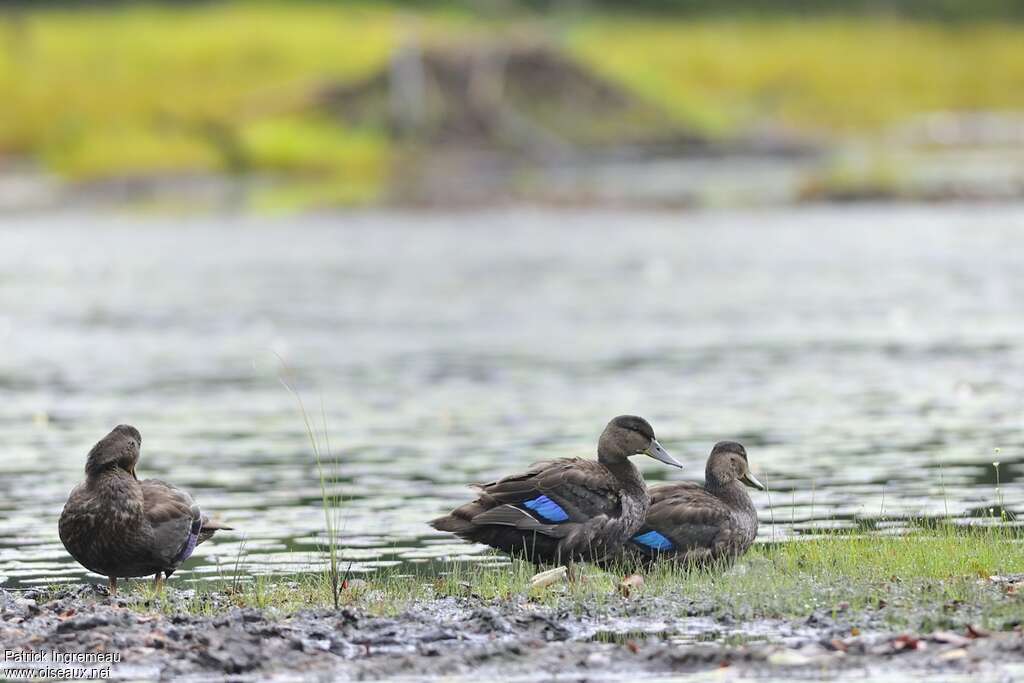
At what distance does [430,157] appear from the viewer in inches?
3118

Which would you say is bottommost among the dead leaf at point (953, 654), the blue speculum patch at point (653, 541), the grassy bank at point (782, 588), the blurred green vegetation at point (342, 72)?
the dead leaf at point (953, 654)

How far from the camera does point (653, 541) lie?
14.1 m

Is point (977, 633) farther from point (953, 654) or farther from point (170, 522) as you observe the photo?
point (170, 522)

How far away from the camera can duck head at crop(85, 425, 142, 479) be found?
13.5 metres

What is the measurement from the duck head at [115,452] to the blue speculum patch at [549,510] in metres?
2.63

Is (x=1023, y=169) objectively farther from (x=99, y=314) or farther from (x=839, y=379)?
(x=839, y=379)

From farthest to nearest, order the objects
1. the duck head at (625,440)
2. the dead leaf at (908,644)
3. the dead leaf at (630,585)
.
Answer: the duck head at (625,440) < the dead leaf at (630,585) < the dead leaf at (908,644)

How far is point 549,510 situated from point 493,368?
14.7 meters

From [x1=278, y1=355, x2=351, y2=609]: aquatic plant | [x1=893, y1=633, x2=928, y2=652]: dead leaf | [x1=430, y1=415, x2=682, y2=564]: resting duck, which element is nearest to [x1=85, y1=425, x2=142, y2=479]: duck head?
[x1=278, y1=355, x2=351, y2=609]: aquatic plant

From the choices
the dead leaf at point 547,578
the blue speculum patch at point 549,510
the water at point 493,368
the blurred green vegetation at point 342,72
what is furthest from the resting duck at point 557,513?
the blurred green vegetation at point 342,72

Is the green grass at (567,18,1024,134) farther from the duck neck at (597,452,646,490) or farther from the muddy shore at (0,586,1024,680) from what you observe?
the muddy shore at (0,586,1024,680)

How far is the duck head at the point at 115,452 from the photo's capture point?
1355 centimetres

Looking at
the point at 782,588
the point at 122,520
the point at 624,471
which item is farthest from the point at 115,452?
the point at 782,588

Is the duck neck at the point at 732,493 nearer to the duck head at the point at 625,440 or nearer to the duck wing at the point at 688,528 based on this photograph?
the duck wing at the point at 688,528
